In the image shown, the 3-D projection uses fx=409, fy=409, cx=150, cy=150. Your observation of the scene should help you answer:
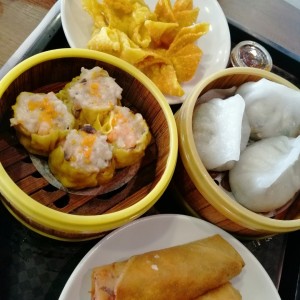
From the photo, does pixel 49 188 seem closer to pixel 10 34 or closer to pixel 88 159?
pixel 88 159

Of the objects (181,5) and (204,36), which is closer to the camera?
(181,5)

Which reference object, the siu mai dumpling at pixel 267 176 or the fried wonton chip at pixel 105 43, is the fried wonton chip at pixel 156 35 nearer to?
the fried wonton chip at pixel 105 43

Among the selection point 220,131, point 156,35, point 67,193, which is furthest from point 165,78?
point 67,193

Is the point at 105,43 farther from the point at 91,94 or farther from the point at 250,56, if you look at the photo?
the point at 250,56

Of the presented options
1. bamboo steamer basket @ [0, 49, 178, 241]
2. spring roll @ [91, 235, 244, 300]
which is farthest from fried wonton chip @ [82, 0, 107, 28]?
spring roll @ [91, 235, 244, 300]

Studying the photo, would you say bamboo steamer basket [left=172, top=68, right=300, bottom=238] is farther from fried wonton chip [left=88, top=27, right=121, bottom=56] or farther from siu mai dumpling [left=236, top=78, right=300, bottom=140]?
fried wonton chip [left=88, top=27, right=121, bottom=56]

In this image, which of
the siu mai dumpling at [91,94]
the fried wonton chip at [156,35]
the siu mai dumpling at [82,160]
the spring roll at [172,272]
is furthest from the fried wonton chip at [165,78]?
the spring roll at [172,272]
